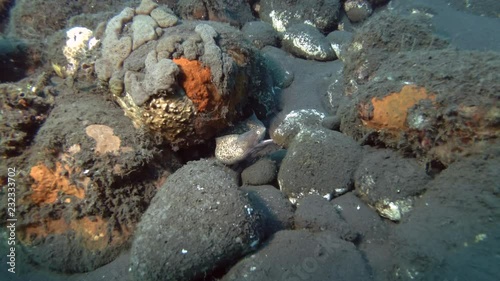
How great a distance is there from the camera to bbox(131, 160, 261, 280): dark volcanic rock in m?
2.44

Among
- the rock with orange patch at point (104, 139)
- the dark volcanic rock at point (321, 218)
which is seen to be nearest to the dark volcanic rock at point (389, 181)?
the dark volcanic rock at point (321, 218)

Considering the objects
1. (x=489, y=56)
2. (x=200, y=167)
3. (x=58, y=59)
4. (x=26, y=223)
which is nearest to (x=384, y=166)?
(x=489, y=56)

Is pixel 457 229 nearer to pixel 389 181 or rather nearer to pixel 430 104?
pixel 389 181

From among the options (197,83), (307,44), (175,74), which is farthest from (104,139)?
(307,44)

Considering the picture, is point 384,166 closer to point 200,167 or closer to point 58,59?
point 200,167

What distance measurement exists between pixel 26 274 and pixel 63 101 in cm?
242

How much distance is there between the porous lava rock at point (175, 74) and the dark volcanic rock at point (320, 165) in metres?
1.20

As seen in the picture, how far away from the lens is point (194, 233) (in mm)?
2512

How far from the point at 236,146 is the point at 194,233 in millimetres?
1653

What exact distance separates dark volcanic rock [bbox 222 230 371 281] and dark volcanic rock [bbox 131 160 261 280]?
164 millimetres

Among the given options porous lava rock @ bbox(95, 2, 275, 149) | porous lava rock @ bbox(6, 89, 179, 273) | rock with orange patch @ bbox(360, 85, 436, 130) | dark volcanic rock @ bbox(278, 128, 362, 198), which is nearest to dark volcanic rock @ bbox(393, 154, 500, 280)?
rock with orange patch @ bbox(360, 85, 436, 130)

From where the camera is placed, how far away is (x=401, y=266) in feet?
7.04

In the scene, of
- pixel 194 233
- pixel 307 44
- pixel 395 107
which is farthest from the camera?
pixel 307 44

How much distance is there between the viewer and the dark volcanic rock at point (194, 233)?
2436 mm
